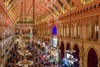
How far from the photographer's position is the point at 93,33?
727 inches

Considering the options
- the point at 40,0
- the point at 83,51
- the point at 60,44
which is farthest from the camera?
the point at 40,0

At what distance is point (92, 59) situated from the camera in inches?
738

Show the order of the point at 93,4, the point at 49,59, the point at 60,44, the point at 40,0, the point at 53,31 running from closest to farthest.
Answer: the point at 93,4, the point at 49,59, the point at 60,44, the point at 40,0, the point at 53,31

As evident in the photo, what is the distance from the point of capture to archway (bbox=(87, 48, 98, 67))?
18208 mm

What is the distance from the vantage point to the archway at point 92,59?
717 inches

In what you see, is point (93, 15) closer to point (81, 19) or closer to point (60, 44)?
point (81, 19)

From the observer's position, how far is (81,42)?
2075 centimetres

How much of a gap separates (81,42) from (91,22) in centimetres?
305

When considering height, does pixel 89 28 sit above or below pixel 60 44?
above

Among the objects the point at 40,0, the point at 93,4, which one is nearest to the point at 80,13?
the point at 93,4

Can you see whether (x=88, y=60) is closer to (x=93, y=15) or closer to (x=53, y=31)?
(x=93, y=15)

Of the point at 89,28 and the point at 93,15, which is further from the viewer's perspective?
the point at 89,28

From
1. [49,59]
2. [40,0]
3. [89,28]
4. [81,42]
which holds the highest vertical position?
[40,0]

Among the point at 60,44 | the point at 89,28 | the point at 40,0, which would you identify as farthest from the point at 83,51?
the point at 40,0
